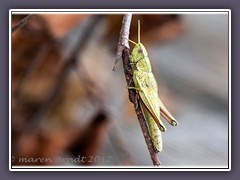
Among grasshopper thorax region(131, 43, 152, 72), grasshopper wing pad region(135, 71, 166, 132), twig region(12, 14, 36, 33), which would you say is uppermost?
twig region(12, 14, 36, 33)

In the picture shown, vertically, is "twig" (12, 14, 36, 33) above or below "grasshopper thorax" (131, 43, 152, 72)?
above

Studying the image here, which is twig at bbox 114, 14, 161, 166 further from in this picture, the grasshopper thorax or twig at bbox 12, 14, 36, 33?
twig at bbox 12, 14, 36, 33

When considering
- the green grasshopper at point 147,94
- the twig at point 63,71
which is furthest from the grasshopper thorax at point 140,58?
the twig at point 63,71

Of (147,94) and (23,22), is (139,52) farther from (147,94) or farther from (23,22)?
(23,22)

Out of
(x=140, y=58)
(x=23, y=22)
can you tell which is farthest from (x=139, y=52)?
(x=23, y=22)

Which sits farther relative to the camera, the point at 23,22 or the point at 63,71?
the point at 63,71

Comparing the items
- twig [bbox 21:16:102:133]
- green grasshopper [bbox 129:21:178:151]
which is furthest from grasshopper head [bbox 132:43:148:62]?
twig [bbox 21:16:102:133]

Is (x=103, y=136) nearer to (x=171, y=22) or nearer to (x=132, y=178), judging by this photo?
(x=132, y=178)
